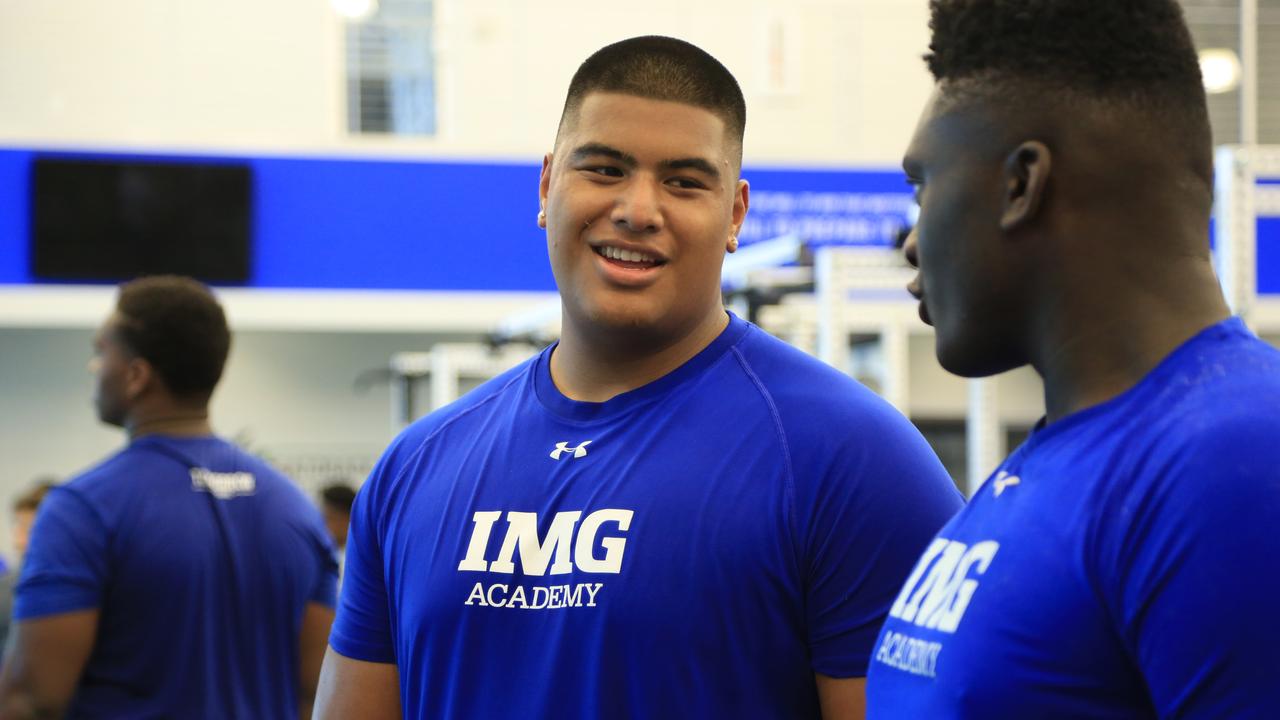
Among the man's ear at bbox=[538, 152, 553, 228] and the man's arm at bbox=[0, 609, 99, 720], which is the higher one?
the man's ear at bbox=[538, 152, 553, 228]

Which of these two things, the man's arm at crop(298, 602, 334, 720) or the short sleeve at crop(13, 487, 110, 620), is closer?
the short sleeve at crop(13, 487, 110, 620)

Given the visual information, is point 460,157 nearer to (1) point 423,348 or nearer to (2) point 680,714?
(1) point 423,348

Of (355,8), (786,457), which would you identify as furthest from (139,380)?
(355,8)

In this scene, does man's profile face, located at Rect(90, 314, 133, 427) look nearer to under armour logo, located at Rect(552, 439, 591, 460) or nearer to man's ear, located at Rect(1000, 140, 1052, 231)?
under armour logo, located at Rect(552, 439, 591, 460)

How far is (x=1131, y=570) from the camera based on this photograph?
77 cm

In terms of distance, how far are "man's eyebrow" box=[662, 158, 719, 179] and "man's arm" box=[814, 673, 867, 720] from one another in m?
0.54

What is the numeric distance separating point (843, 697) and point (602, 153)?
611 millimetres

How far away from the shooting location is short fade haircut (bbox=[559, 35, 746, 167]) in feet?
4.83

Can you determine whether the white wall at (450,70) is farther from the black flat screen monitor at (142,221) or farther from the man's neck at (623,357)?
the man's neck at (623,357)

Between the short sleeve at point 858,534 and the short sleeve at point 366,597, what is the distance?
514 millimetres

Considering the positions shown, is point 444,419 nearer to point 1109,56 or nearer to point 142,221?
point 1109,56

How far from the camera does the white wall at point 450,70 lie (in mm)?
6988

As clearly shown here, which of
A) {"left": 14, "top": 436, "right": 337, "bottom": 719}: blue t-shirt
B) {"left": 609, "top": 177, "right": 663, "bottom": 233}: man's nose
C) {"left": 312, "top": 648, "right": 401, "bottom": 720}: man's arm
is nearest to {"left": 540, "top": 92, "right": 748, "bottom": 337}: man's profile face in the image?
{"left": 609, "top": 177, "right": 663, "bottom": 233}: man's nose

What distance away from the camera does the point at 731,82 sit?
60.4 inches
